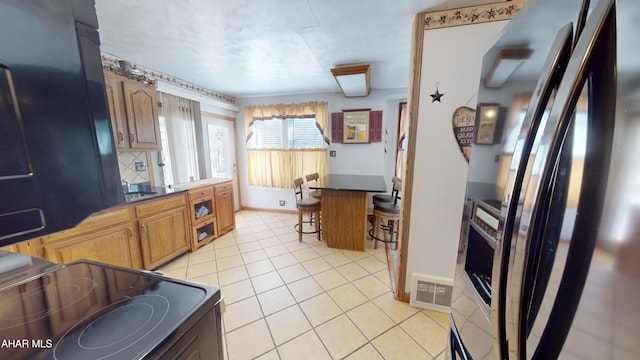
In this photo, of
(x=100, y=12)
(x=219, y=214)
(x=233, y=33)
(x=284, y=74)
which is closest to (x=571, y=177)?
(x=233, y=33)

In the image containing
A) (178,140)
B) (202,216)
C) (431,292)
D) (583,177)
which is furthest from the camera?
(178,140)

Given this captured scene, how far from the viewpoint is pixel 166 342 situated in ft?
2.00

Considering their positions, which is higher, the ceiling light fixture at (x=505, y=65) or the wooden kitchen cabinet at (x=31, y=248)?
the ceiling light fixture at (x=505, y=65)

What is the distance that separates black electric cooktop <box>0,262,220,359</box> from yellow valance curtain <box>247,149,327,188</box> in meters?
3.58

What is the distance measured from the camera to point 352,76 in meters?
2.90

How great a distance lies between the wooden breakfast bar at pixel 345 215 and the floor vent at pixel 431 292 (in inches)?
43.2

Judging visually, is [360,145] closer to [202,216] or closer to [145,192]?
[202,216]

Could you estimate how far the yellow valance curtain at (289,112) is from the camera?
166 inches

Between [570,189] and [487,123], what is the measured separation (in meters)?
0.41

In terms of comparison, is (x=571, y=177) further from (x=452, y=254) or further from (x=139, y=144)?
(x=139, y=144)

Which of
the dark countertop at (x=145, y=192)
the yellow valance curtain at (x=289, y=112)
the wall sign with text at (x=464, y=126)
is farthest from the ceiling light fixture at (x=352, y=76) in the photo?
the dark countertop at (x=145, y=192)

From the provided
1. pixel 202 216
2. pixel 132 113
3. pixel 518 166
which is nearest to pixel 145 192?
pixel 202 216

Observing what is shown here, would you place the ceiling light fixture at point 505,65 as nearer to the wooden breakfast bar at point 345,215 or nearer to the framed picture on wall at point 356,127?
the wooden breakfast bar at point 345,215

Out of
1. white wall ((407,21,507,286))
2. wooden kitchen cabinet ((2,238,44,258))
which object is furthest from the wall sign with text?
wooden kitchen cabinet ((2,238,44,258))
